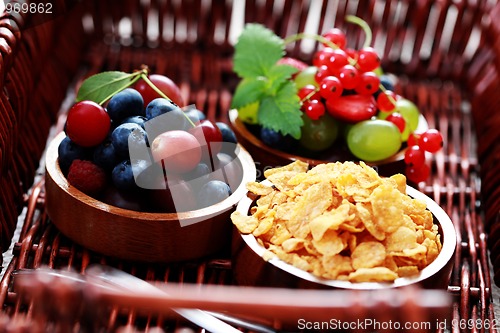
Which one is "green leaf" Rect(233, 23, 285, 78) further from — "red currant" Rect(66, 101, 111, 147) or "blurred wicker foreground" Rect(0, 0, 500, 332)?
"red currant" Rect(66, 101, 111, 147)

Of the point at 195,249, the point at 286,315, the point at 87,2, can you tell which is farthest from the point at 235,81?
the point at 286,315

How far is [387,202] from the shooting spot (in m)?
0.87

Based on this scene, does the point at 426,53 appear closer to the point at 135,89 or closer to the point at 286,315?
the point at 135,89

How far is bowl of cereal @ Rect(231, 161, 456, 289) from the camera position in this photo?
82 centimetres

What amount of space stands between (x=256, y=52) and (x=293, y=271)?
0.51 m

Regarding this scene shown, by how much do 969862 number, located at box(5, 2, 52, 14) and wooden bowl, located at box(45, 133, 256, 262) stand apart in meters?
0.24

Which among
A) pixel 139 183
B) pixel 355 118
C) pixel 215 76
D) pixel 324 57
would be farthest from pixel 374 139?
pixel 215 76

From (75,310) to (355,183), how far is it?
18.1 inches

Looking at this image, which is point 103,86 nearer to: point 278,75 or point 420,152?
point 278,75

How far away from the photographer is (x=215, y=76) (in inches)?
58.7

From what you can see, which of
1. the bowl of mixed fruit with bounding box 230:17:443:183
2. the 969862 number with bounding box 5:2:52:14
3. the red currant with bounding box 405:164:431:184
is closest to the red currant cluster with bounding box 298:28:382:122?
the bowl of mixed fruit with bounding box 230:17:443:183

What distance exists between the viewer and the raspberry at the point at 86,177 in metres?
0.93

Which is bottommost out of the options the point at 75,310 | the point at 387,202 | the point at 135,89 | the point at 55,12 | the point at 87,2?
the point at 75,310

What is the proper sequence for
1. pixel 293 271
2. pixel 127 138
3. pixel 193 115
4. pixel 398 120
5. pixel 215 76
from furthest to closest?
pixel 215 76 → pixel 398 120 → pixel 193 115 → pixel 127 138 → pixel 293 271
